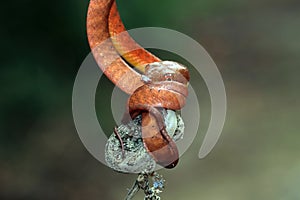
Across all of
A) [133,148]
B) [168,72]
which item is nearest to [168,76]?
[168,72]

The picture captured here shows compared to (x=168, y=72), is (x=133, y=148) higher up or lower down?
lower down

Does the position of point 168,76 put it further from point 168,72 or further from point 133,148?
point 133,148

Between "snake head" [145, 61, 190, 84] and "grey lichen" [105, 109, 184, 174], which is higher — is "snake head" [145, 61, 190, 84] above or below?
above

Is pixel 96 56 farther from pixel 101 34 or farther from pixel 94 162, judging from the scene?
pixel 94 162

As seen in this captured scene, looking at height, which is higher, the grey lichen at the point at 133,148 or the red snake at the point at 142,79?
the red snake at the point at 142,79
